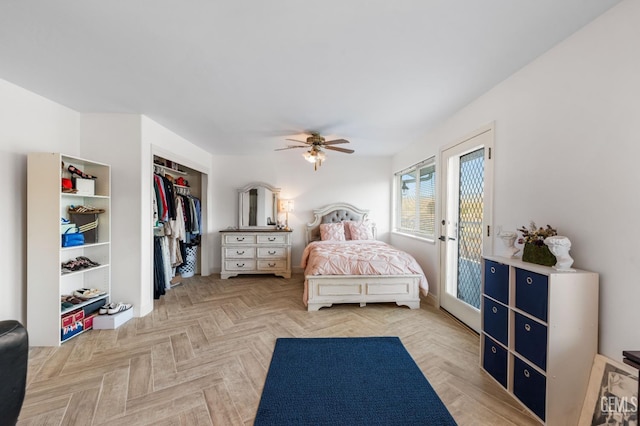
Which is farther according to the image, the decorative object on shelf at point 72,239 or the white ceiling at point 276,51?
the decorative object on shelf at point 72,239

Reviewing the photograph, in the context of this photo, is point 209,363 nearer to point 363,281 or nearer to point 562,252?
point 363,281

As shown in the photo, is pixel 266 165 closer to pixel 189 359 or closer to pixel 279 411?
pixel 189 359

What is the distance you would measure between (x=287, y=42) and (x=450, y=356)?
2842 millimetres

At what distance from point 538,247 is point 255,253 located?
4.01 m

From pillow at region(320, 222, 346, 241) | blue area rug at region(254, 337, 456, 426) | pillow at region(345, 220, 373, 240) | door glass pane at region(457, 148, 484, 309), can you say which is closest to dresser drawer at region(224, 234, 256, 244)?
pillow at region(320, 222, 346, 241)

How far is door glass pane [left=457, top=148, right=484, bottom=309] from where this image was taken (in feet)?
8.24

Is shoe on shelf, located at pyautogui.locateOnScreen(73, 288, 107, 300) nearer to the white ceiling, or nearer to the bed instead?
the white ceiling

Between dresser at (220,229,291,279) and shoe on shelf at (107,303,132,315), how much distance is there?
174 centimetres

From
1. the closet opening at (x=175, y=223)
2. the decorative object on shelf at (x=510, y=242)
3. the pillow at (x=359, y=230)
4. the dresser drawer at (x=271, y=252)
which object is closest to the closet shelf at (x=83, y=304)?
the closet opening at (x=175, y=223)

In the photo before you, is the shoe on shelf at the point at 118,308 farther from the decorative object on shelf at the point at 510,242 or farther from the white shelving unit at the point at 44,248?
the decorative object on shelf at the point at 510,242

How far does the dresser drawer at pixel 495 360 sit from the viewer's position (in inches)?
68.1

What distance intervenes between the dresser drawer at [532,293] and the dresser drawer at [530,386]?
1.21 ft

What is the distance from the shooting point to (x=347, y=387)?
173 centimetres

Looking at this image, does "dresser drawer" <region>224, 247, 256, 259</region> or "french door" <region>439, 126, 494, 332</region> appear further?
"dresser drawer" <region>224, 247, 256, 259</region>
